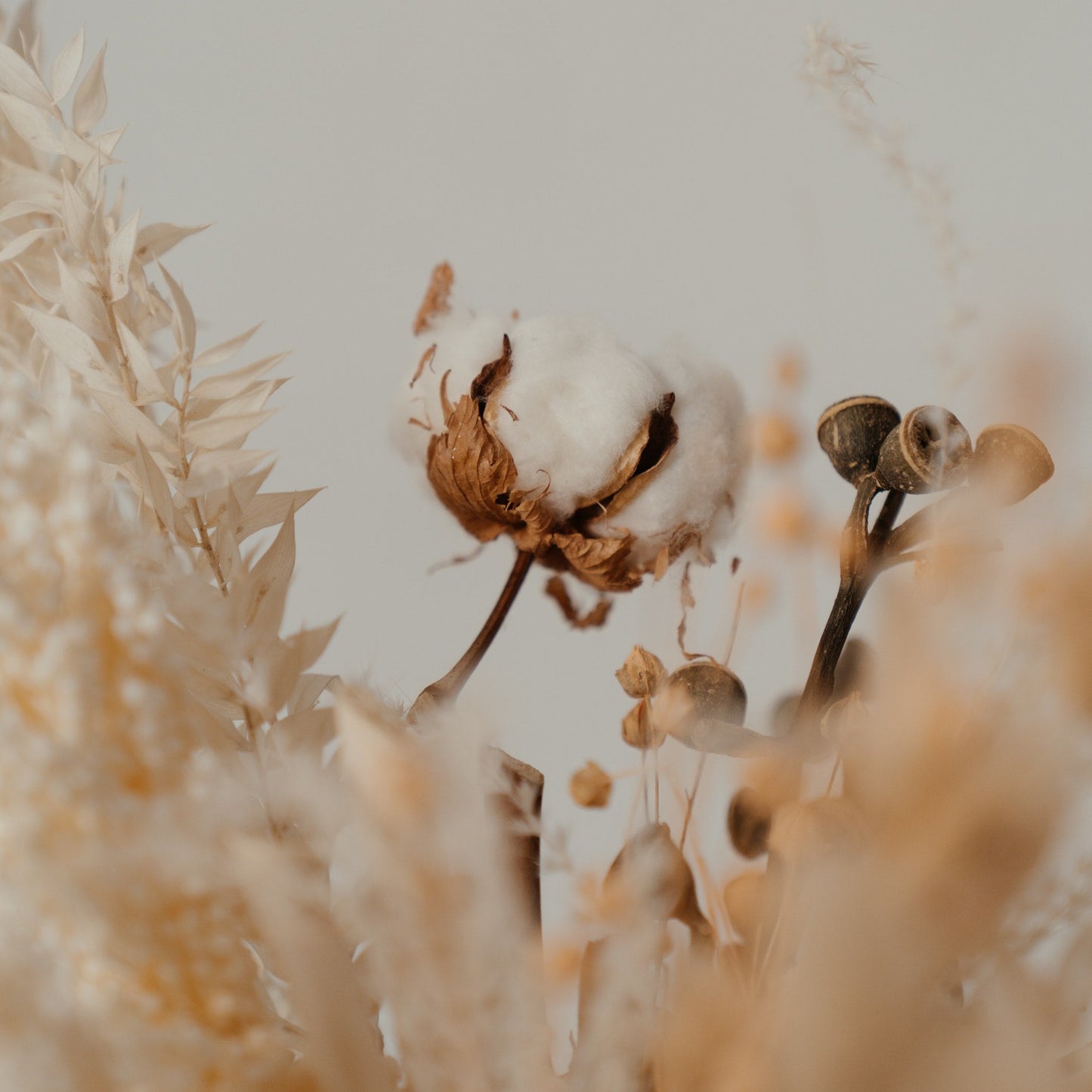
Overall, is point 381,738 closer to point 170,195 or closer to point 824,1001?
point 824,1001

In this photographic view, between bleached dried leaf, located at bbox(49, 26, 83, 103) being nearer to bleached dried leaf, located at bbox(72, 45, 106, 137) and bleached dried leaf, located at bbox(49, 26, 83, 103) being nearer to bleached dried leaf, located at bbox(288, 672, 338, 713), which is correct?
bleached dried leaf, located at bbox(72, 45, 106, 137)

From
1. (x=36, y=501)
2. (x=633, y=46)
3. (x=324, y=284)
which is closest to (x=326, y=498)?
(x=324, y=284)

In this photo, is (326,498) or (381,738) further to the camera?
(326,498)

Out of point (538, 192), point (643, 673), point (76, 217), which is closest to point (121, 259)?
point (76, 217)

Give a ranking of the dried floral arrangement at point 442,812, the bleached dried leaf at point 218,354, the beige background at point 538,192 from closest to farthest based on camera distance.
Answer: the dried floral arrangement at point 442,812, the bleached dried leaf at point 218,354, the beige background at point 538,192

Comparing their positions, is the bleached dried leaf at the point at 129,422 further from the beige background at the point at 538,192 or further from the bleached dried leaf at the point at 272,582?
the beige background at the point at 538,192

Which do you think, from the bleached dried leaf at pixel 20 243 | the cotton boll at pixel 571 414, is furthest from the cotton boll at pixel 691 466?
the bleached dried leaf at pixel 20 243
